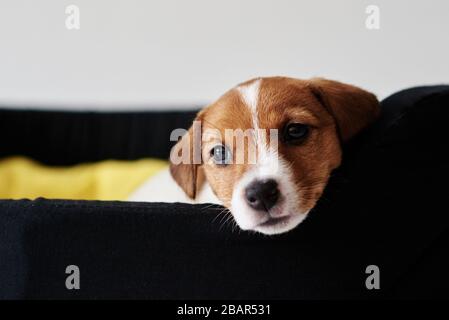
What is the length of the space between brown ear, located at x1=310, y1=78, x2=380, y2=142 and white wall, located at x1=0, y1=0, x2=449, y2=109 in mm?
1504

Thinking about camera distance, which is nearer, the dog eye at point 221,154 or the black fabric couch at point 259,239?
the black fabric couch at point 259,239

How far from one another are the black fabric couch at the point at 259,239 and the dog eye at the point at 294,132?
0.59ft

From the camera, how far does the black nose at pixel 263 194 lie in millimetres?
1446

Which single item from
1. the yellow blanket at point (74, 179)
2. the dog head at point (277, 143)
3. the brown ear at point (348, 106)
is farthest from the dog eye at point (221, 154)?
the yellow blanket at point (74, 179)

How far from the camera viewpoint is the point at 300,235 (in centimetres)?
147

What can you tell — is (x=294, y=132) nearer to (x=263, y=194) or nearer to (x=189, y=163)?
(x=263, y=194)

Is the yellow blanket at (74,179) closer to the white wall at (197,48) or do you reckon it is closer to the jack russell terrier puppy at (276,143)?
the white wall at (197,48)

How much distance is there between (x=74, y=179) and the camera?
121 inches

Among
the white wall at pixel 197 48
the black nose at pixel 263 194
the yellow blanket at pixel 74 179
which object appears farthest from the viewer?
the white wall at pixel 197 48

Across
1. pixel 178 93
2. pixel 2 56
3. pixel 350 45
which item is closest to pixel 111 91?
pixel 178 93

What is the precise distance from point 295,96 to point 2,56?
101 inches

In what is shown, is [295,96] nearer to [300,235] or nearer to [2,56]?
[300,235]

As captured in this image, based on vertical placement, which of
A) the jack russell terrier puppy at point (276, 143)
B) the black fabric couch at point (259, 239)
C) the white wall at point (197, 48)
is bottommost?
the black fabric couch at point (259, 239)

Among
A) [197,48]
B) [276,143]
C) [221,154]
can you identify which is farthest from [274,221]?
[197,48]
